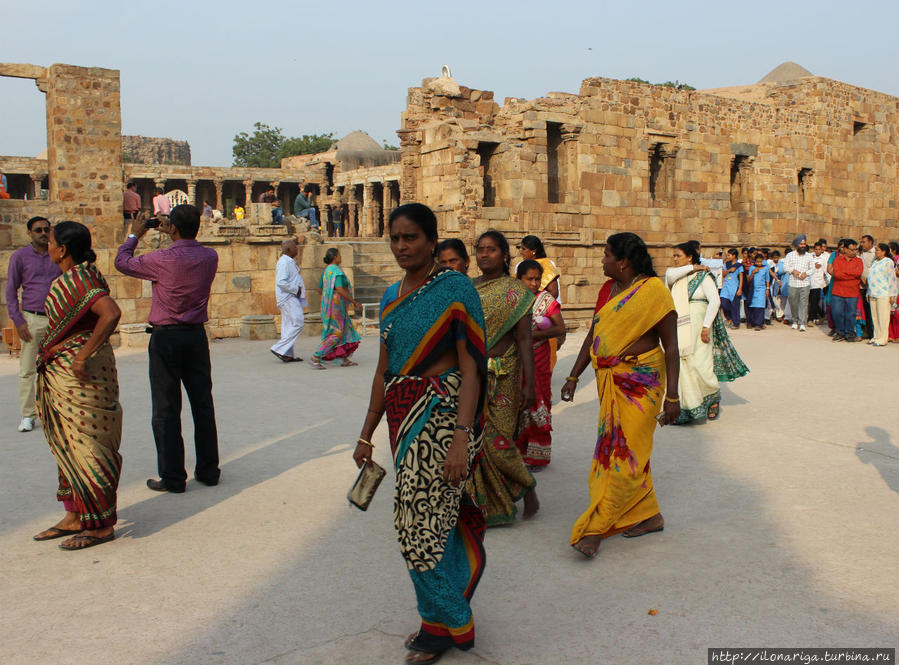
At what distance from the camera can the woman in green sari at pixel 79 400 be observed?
398cm

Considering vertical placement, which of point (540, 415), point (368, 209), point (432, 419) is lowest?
point (540, 415)

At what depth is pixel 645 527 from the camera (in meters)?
4.08

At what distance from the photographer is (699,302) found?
22.4ft

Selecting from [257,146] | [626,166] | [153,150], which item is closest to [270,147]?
[257,146]

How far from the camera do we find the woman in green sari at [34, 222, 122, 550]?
3980 millimetres

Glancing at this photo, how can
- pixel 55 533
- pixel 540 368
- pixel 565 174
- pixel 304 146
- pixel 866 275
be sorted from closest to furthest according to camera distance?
1. pixel 55 533
2. pixel 540 368
3. pixel 866 275
4. pixel 565 174
5. pixel 304 146

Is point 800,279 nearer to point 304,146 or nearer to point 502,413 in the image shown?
point 502,413

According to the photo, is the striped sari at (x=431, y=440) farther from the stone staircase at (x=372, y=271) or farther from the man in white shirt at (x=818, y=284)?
the man in white shirt at (x=818, y=284)

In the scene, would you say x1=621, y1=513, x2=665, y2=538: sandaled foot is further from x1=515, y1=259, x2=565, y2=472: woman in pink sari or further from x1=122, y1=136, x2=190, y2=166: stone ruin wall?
x1=122, y1=136, x2=190, y2=166: stone ruin wall

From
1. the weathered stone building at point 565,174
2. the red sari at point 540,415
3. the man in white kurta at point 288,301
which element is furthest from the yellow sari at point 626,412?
the weathered stone building at point 565,174

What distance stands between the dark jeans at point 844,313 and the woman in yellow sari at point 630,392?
1033 cm

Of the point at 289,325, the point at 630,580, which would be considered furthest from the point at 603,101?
the point at 630,580

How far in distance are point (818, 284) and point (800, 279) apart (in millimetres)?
438

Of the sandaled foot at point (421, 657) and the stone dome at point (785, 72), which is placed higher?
the stone dome at point (785, 72)
